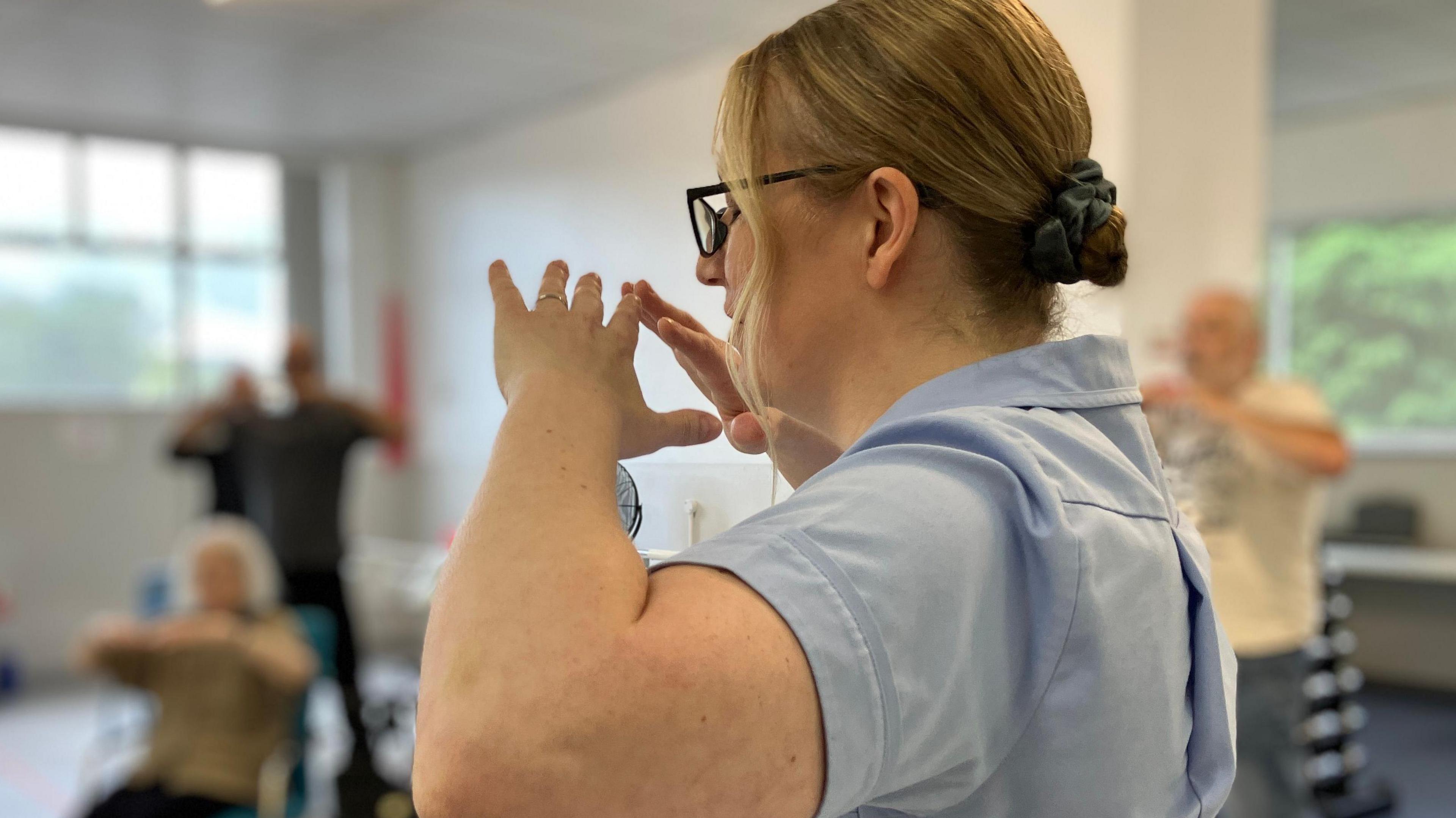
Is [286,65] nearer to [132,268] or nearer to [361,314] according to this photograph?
[132,268]

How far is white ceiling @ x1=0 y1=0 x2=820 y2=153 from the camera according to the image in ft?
11.6

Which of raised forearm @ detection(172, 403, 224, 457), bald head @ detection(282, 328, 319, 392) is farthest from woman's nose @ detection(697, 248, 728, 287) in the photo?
raised forearm @ detection(172, 403, 224, 457)

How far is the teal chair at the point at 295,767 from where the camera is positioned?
3.03 meters

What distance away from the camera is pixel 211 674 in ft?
10.6

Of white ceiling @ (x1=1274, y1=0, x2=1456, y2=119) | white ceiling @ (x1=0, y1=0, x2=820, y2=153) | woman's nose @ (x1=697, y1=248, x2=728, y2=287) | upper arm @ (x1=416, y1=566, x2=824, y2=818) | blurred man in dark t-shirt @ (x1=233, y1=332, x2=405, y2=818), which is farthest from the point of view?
white ceiling @ (x1=1274, y1=0, x2=1456, y2=119)

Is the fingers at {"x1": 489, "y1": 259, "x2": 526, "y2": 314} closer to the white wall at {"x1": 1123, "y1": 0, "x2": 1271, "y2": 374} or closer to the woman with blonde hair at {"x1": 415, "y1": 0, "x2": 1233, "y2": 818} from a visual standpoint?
the woman with blonde hair at {"x1": 415, "y1": 0, "x2": 1233, "y2": 818}

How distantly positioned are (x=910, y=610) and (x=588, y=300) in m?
0.26

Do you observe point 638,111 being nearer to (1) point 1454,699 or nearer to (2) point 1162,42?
(2) point 1162,42

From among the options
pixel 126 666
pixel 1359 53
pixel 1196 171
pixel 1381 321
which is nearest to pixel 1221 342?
pixel 1196 171

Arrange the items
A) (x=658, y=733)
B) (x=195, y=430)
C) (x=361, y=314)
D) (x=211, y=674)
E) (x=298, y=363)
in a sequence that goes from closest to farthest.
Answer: (x=658, y=733), (x=211, y=674), (x=298, y=363), (x=195, y=430), (x=361, y=314)

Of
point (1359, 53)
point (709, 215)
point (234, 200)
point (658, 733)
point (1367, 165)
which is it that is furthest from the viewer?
point (234, 200)

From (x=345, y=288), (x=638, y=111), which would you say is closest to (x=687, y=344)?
(x=638, y=111)

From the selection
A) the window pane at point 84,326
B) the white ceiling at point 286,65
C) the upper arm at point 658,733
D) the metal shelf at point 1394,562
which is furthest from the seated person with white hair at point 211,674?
the metal shelf at point 1394,562

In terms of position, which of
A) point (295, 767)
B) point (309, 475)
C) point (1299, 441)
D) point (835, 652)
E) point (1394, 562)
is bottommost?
point (295, 767)
